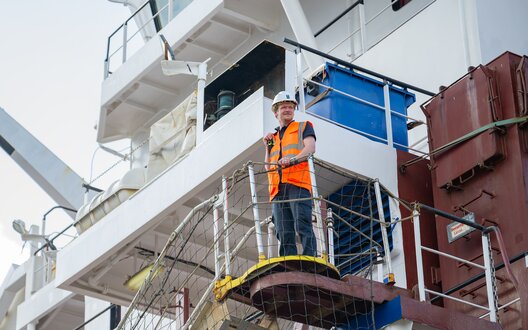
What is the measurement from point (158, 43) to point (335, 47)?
2985 millimetres

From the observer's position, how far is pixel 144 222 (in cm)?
1527

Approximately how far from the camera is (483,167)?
13.3m

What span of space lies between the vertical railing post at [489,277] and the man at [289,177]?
1.76 meters

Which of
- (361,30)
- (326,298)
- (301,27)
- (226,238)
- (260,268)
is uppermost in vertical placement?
(301,27)

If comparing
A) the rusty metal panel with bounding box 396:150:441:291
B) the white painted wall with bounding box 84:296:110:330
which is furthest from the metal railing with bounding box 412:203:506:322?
the white painted wall with bounding box 84:296:110:330

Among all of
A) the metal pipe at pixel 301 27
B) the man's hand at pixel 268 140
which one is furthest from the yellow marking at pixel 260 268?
the metal pipe at pixel 301 27

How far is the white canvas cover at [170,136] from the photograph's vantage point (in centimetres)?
1614

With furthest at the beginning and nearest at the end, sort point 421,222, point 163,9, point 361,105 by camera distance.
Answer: point 163,9 < point 361,105 < point 421,222

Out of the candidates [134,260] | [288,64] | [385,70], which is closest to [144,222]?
[134,260]

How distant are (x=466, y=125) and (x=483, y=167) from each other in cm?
64

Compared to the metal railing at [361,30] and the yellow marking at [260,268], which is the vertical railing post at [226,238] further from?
the metal railing at [361,30]

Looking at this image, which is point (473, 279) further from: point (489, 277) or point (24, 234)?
point (24, 234)

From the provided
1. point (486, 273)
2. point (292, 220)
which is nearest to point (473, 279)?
point (486, 273)

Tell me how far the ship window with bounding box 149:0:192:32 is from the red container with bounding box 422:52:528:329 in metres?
7.17
